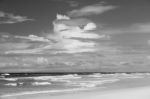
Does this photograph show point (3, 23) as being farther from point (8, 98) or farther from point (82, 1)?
point (8, 98)

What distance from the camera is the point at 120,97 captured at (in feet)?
13.7

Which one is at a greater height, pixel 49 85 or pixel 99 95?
pixel 49 85

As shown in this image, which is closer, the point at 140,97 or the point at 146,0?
the point at 140,97

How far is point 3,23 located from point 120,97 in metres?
5.05

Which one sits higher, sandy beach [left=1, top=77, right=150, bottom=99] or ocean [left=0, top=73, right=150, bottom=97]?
ocean [left=0, top=73, right=150, bottom=97]

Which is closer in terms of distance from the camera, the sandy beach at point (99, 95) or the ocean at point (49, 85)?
the sandy beach at point (99, 95)

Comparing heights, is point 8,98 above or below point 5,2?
below

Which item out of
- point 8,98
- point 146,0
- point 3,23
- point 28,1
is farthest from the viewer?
point 3,23

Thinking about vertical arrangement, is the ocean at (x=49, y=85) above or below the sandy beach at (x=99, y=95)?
above

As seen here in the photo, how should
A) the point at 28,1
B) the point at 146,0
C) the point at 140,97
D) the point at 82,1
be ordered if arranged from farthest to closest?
1. the point at 82,1
2. the point at 28,1
3. the point at 146,0
4. the point at 140,97

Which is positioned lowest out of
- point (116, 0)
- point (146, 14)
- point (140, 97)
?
point (140, 97)

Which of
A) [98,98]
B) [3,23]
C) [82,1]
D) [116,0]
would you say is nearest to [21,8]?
[3,23]

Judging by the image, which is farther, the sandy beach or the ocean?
the ocean

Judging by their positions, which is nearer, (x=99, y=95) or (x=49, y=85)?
(x=99, y=95)
